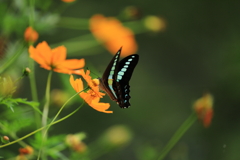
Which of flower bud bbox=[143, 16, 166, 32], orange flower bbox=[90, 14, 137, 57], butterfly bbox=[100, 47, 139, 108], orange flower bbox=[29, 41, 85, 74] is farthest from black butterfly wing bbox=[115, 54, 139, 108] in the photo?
flower bud bbox=[143, 16, 166, 32]

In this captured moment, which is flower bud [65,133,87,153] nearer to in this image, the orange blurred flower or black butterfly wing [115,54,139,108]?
black butterfly wing [115,54,139,108]

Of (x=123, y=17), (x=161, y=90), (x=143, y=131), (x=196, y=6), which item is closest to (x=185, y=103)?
(x=161, y=90)

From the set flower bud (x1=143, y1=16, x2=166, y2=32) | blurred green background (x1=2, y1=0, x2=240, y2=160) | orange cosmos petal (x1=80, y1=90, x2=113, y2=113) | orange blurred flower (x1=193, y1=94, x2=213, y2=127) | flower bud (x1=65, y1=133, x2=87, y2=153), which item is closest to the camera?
orange cosmos petal (x1=80, y1=90, x2=113, y2=113)

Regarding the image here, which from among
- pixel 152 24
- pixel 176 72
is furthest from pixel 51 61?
pixel 176 72

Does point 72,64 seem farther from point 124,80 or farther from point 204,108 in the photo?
point 204,108

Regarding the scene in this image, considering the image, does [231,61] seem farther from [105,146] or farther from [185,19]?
[105,146]

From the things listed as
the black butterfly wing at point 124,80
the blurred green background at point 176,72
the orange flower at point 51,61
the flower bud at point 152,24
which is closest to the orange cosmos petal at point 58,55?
the orange flower at point 51,61
